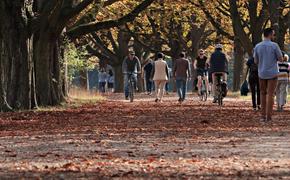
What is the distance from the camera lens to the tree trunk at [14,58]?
70.7 feet

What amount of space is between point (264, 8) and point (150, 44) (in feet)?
68.8

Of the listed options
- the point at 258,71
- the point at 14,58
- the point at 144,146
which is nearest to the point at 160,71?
the point at 14,58

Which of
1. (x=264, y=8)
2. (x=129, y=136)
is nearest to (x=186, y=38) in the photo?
(x=264, y=8)

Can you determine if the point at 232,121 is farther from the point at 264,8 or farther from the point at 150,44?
the point at 150,44

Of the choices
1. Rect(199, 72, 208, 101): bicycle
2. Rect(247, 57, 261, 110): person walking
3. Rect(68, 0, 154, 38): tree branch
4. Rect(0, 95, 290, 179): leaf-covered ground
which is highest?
Rect(68, 0, 154, 38): tree branch

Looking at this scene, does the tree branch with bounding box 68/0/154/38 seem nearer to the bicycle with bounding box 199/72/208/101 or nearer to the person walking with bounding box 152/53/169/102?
the person walking with bounding box 152/53/169/102

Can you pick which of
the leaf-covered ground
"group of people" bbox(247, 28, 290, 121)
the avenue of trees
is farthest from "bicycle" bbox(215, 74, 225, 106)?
"group of people" bbox(247, 28, 290, 121)

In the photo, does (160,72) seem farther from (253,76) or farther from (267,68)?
(267,68)

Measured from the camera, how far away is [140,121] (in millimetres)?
18438

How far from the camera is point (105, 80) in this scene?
5862 centimetres

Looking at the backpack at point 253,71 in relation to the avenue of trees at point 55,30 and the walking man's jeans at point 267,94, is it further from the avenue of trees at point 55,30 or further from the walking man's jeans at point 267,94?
the avenue of trees at point 55,30

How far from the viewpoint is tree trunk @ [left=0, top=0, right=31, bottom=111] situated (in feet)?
70.7

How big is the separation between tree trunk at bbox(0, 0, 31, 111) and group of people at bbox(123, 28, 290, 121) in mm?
6057

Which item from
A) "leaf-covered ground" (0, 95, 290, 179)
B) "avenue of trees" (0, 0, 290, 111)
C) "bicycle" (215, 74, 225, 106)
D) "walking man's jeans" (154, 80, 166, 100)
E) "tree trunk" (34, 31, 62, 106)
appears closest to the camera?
"leaf-covered ground" (0, 95, 290, 179)
